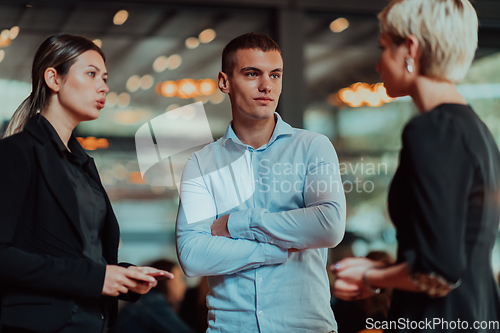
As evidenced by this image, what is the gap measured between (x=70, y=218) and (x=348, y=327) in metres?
1.98

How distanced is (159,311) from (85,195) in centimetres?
184

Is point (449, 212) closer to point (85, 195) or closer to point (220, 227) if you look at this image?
point (220, 227)

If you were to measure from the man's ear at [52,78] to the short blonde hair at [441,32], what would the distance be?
1106mm

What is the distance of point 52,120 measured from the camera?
160 centimetres

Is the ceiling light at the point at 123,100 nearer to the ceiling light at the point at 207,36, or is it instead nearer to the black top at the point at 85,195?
the ceiling light at the point at 207,36

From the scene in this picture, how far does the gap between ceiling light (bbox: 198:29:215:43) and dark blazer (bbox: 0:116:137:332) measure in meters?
2.12

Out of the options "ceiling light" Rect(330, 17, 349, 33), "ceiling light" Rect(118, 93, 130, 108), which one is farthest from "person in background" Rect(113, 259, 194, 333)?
"ceiling light" Rect(330, 17, 349, 33)

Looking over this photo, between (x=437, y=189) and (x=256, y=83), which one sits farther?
(x=256, y=83)

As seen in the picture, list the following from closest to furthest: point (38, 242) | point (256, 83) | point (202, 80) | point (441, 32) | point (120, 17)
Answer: point (441, 32)
point (38, 242)
point (256, 83)
point (120, 17)
point (202, 80)

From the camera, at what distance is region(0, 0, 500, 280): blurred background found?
126 inches

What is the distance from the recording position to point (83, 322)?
144 cm

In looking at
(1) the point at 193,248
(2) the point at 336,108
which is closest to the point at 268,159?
(1) the point at 193,248

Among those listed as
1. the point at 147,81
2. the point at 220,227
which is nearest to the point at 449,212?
the point at 220,227

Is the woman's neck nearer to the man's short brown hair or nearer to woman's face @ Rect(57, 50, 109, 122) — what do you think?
the man's short brown hair
